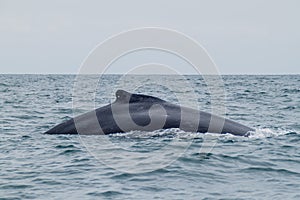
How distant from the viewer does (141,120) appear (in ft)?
44.0

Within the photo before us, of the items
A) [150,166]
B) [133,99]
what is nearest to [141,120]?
[133,99]

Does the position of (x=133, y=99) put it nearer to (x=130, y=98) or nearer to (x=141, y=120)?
(x=130, y=98)

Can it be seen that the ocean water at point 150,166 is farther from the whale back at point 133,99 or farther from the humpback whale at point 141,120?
the whale back at point 133,99

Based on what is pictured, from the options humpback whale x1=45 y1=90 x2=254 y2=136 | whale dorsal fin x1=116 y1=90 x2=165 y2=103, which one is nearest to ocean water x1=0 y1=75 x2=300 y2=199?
humpback whale x1=45 y1=90 x2=254 y2=136

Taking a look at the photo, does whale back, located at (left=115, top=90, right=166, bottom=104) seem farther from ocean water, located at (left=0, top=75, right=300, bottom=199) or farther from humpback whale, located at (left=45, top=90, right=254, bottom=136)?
ocean water, located at (left=0, top=75, right=300, bottom=199)

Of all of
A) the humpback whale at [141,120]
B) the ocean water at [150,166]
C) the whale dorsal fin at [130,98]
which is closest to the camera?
the ocean water at [150,166]

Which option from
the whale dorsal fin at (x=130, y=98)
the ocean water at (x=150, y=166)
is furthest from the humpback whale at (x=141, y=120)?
the ocean water at (x=150, y=166)

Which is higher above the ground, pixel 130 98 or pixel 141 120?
pixel 130 98

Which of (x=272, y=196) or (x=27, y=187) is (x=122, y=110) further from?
(x=272, y=196)

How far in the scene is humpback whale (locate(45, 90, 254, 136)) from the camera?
43.7 feet

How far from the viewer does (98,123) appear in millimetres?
13523

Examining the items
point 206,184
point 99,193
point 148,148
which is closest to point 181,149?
point 148,148

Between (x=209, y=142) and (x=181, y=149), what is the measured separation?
95 cm

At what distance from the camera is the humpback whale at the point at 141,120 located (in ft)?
43.7
